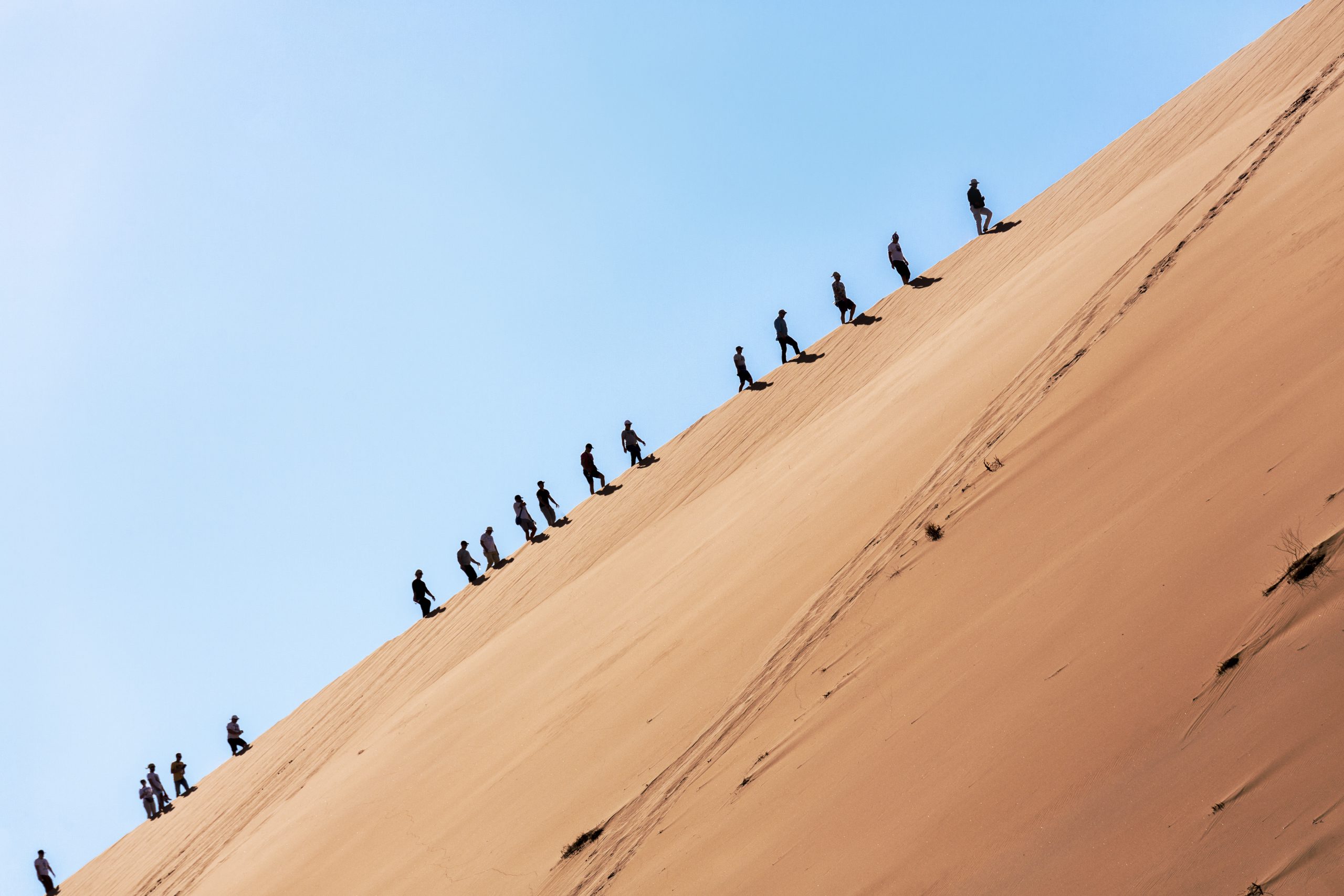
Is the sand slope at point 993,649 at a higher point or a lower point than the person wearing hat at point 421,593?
lower

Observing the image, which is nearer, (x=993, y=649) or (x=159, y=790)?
(x=993, y=649)

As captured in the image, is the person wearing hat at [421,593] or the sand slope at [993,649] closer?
the sand slope at [993,649]

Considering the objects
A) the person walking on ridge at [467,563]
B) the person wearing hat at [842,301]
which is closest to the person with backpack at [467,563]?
the person walking on ridge at [467,563]

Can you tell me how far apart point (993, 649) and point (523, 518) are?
11262mm

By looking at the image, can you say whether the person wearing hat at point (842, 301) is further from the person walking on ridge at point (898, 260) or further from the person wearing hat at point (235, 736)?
the person wearing hat at point (235, 736)

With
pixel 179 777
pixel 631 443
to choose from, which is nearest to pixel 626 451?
pixel 631 443

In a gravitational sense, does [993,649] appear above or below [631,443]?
below

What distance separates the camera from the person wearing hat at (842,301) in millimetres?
15406

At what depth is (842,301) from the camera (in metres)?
15.4

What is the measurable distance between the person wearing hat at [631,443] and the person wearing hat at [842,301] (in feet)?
11.5

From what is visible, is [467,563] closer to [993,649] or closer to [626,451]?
[626,451]

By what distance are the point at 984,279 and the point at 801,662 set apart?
9.55 m

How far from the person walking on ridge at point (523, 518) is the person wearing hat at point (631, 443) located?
163cm

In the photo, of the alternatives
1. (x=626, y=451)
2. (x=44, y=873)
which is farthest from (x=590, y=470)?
(x=44, y=873)
